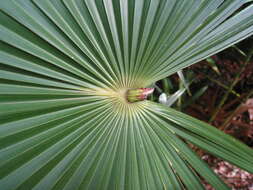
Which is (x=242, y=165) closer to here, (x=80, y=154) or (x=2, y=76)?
(x=80, y=154)

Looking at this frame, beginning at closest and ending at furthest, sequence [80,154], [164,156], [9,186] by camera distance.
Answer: [9,186] < [80,154] < [164,156]

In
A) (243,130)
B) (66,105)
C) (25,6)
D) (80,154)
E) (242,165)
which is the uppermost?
(25,6)

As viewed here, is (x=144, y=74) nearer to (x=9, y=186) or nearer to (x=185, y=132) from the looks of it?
(x=185, y=132)

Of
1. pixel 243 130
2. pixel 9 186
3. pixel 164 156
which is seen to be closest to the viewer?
pixel 9 186

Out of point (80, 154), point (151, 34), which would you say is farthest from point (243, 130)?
point (80, 154)

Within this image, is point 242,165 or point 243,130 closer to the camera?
point 242,165

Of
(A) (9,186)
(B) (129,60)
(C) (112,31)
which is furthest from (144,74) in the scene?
(A) (9,186)

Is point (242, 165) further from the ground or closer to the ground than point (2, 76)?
closer to the ground
